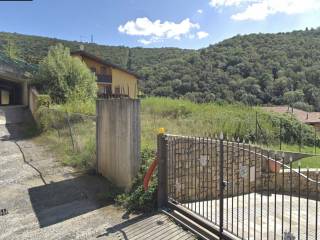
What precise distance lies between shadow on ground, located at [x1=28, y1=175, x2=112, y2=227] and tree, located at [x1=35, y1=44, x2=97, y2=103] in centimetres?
1377

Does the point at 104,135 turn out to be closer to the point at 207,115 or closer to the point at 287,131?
the point at 207,115

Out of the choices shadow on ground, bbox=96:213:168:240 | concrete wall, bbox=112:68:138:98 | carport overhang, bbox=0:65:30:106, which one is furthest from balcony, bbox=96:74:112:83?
shadow on ground, bbox=96:213:168:240

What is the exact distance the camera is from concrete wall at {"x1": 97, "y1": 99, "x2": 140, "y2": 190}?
254 inches

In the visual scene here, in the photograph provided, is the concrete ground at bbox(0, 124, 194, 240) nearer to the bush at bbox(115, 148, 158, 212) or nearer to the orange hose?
the bush at bbox(115, 148, 158, 212)

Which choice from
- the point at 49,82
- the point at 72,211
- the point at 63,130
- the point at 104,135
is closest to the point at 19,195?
the point at 72,211

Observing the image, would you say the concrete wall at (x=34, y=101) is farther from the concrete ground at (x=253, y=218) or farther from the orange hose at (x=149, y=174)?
the concrete ground at (x=253, y=218)

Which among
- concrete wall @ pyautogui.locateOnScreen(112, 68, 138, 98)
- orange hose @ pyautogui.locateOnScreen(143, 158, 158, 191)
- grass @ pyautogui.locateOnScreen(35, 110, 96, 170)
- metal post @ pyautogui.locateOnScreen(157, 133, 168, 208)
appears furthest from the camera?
concrete wall @ pyautogui.locateOnScreen(112, 68, 138, 98)

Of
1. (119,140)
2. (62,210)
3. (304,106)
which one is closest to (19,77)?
(119,140)

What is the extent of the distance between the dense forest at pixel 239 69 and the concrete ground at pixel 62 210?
2801 centimetres

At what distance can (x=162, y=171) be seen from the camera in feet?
18.7

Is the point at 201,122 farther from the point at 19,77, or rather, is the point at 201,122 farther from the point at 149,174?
the point at 19,77

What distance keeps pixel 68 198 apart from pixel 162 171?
7.61 feet

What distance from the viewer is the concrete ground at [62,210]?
496 centimetres

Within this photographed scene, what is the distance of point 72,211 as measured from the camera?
5.96m
